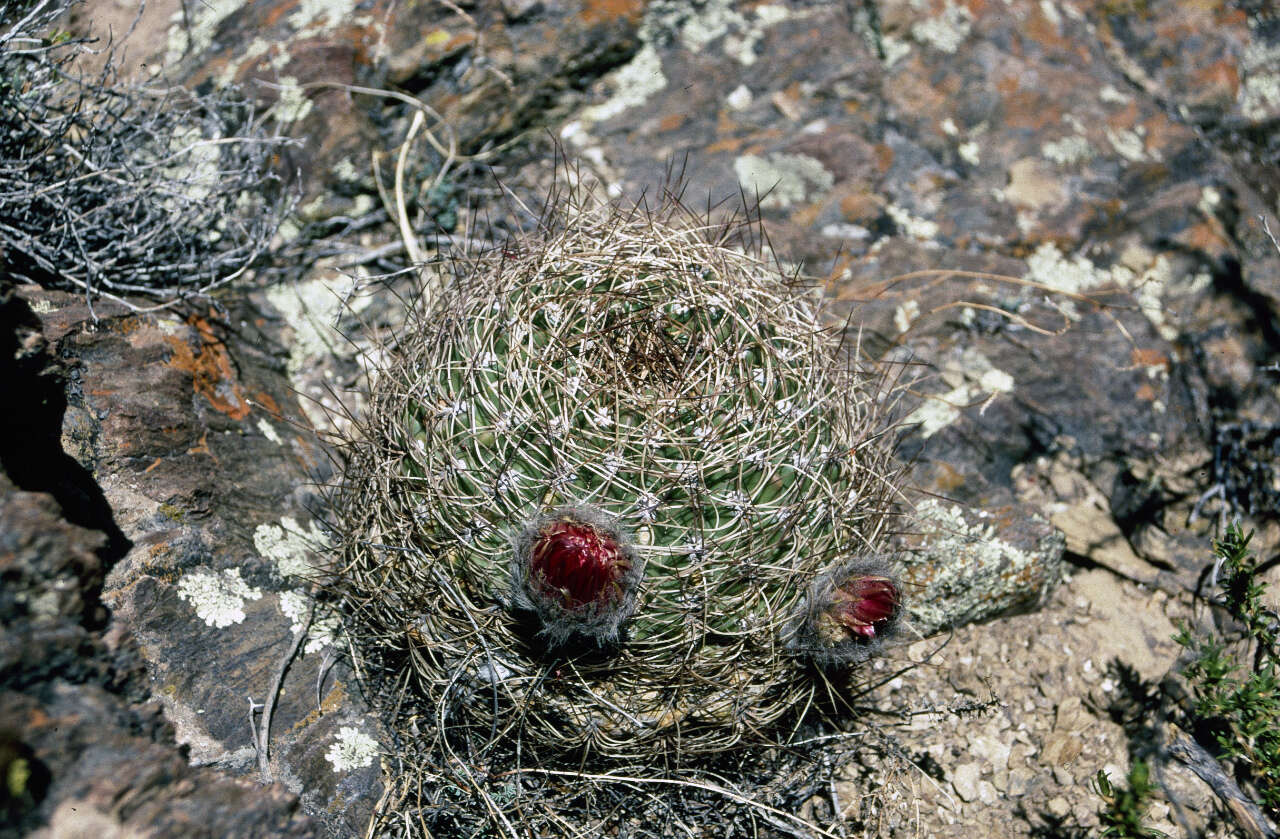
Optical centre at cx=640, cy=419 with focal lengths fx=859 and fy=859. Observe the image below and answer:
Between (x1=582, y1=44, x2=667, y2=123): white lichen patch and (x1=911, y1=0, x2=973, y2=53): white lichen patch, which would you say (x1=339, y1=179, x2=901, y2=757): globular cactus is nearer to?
(x1=582, y1=44, x2=667, y2=123): white lichen patch

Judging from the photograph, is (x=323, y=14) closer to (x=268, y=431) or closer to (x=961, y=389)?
(x=268, y=431)

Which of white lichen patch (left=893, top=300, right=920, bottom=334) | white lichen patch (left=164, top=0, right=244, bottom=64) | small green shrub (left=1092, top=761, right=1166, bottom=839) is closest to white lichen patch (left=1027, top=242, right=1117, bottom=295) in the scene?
white lichen patch (left=893, top=300, right=920, bottom=334)

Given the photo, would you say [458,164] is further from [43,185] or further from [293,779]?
[293,779]

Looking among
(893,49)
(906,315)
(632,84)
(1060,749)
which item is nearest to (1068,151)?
(893,49)

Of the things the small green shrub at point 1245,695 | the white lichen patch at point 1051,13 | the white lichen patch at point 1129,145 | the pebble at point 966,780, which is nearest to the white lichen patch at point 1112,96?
the white lichen patch at point 1129,145

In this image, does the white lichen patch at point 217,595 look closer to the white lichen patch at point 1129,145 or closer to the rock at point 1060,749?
the rock at point 1060,749

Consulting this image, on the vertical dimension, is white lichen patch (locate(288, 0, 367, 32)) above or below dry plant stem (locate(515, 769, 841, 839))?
above
